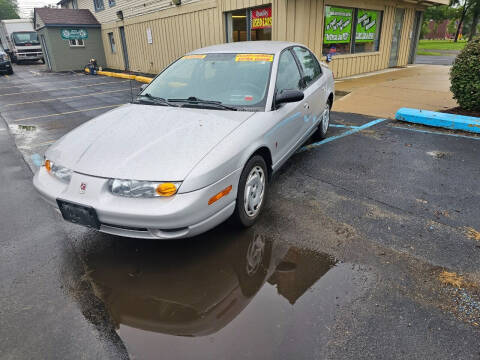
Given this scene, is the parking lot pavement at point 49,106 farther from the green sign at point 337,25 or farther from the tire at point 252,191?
the green sign at point 337,25

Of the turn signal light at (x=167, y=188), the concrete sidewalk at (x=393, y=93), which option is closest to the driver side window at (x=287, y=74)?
the turn signal light at (x=167, y=188)

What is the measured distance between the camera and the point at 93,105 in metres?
10.3

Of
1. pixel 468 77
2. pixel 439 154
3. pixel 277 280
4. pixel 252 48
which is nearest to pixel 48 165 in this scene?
pixel 277 280

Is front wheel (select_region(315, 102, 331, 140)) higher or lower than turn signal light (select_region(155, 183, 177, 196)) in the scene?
lower

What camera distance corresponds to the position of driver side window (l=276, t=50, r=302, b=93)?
3.94 metres

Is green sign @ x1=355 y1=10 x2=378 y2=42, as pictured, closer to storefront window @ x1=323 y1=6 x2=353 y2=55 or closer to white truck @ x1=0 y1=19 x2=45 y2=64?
storefront window @ x1=323 y1=6 x2=353 y2=55

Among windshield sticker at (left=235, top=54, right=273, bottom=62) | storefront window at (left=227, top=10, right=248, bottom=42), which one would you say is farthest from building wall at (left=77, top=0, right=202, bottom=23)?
windshield sticker at (left=235, top=54, right=273, bottom=62)

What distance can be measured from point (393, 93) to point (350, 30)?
368cm

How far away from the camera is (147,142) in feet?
9.51

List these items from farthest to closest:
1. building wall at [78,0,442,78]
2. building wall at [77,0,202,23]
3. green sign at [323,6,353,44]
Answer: building wall at [77,0,202,23] → green sign at [323,6,353,44] → building wall at [78,0,442,78]

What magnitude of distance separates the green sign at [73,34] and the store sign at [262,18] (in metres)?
15.0

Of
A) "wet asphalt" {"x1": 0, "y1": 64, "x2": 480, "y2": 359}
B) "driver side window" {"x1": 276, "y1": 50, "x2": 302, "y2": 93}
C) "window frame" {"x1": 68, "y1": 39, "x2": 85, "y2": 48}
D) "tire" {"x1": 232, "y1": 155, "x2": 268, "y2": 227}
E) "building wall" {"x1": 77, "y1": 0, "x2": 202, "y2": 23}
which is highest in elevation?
"building wall" {"x1": 77, "y1": 0, "x2": 202, "y2": 23}

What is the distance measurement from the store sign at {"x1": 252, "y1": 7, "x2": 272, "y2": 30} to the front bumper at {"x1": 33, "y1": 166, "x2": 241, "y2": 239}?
940 centimetres

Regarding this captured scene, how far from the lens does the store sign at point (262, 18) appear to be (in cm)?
1064
